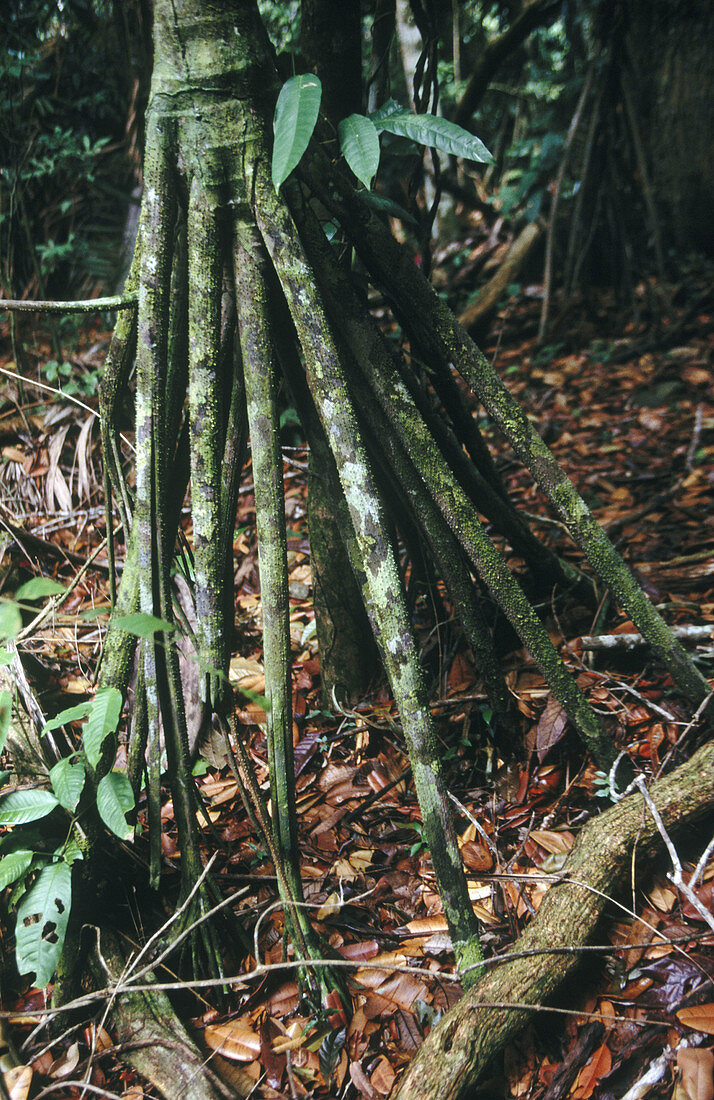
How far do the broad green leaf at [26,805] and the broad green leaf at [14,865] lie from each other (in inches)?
2.7

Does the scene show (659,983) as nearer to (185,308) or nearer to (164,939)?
(164,939)

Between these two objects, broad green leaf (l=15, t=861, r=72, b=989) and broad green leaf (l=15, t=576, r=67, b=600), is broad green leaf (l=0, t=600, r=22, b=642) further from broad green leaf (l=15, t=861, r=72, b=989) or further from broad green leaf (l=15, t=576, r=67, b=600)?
broad green leaf (l=15, t=861, r=72, b=989)

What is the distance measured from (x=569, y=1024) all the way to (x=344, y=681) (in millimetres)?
1201

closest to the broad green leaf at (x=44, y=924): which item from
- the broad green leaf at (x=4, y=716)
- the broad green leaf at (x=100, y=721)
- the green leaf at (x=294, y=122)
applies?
the broad green leaf at (x=100, y=721)

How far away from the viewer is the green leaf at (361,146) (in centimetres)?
139

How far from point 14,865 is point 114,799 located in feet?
0.82

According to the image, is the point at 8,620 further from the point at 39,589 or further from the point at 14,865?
the point at 14,865

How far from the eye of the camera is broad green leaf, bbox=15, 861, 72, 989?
1376 millimetres

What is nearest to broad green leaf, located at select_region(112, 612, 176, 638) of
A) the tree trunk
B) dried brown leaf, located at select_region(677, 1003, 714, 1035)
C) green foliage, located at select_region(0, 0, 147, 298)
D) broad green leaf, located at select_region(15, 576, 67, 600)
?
broad green leaf, located at select_region(15, 576, 67, 600)

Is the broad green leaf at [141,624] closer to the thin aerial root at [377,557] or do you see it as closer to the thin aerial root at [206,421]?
the thin aerial root at [206,421]

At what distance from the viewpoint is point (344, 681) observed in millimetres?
2320

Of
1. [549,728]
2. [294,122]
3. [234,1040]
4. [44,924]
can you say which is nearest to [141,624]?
[44,924]

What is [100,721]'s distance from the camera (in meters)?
1.45

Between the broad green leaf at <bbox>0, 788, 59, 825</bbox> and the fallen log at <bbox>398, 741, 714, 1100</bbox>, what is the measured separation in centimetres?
Answer: 93
